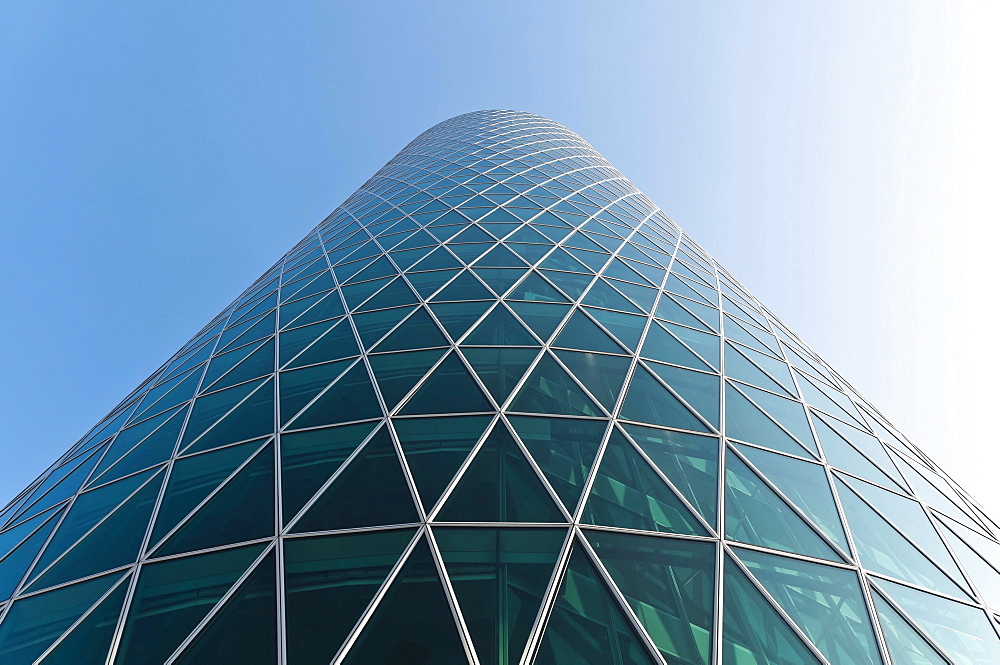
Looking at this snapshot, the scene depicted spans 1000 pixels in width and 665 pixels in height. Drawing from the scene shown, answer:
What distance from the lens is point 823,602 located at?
8.41 m

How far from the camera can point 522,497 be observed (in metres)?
8.74

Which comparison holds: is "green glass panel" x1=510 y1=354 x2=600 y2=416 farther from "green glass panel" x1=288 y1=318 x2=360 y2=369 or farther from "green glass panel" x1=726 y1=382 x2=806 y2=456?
"green glass panel" x1=288 y1=318 x2=360 y2=369

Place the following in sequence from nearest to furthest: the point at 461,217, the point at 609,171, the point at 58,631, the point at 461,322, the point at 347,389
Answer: the point at 58,631
the point at 347,389
the point at 461,322
the point at 461,217
the point at 609,171

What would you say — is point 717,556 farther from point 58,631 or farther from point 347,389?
point 58,631

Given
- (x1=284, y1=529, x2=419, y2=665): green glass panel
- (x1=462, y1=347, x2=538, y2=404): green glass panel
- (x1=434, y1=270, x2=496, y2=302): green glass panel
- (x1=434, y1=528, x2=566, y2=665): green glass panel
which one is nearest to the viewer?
(x1=434, y1=528, x2=566, y2=665): green glass panel

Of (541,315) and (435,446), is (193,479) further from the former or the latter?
(541,315)

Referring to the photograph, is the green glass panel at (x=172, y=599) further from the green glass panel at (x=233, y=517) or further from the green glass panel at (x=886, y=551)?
the green glass panel at (x=886, y=551)

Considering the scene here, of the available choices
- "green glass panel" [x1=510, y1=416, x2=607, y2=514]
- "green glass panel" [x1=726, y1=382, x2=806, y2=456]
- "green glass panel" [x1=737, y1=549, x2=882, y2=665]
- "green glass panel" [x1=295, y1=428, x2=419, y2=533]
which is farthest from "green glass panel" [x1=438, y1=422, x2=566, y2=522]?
"green glass panel" [x1=726, y1=382, x2=806, y2=456]

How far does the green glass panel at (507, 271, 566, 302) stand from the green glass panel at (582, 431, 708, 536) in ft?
22.1

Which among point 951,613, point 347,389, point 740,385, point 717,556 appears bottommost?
point 951,613

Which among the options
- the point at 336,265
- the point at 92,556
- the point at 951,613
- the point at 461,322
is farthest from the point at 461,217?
the point at 951,613

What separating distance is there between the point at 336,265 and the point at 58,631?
1489 centimetres

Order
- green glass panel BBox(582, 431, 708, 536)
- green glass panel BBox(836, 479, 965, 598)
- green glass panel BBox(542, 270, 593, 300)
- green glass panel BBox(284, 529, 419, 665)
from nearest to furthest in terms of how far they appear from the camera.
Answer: green glass panel BBox(284, 529, 419, 665)
green glass panel BBox(582, 431, 708, 536)
green glass panel BBox(836, 479, 965, 598)
green glass panel BBox(542, 270, 593, 300)

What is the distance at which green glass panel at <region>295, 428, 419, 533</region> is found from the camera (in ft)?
27.8
